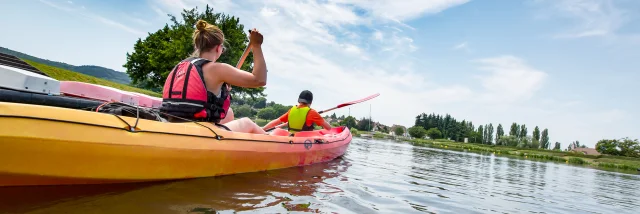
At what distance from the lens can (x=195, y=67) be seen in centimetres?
390

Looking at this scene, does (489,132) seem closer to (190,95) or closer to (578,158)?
(578,158)

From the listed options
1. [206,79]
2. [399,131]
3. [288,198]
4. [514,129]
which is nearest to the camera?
A: [288,198]

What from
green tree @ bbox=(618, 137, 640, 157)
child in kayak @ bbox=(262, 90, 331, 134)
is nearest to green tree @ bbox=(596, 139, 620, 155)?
green tree @ bbox=(618, 137, 640, 157)

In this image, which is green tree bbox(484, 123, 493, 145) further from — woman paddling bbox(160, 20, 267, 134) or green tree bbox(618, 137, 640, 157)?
woman paddling bbox(160, 20, 267, 134)

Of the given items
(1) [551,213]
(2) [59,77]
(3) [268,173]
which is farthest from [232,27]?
(1) [551,213]

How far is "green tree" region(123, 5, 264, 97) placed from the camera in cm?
2283

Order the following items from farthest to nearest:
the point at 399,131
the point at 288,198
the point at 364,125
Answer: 1. the point at 399,131
2. the point at 364,125
3. the point at 288,198

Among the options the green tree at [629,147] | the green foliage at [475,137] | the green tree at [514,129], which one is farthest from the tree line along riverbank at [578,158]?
the green tree at [514,129]

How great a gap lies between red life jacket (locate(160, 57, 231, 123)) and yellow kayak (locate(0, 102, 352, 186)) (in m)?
0.18

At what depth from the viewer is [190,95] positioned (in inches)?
157

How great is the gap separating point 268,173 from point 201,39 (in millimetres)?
2107

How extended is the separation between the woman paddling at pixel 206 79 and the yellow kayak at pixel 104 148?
0.22 metres

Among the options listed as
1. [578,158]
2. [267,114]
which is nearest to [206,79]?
[578,158]

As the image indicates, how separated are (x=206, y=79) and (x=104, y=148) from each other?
1285mm
